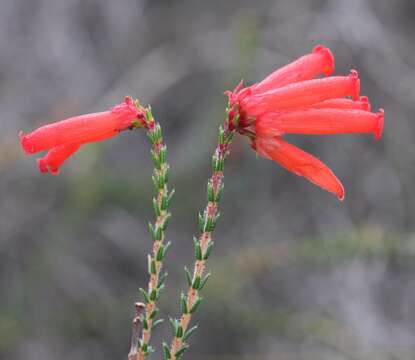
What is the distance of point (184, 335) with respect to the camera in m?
2.11

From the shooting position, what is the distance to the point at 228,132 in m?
2.23

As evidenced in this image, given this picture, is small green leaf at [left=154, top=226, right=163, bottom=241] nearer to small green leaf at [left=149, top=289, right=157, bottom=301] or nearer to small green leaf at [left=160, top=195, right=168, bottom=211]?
small green leaf at [left=160, top=195, right=168, bottom=211]

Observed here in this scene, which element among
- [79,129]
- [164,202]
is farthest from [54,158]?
[164,202]

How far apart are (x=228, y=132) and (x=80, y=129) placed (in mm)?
529

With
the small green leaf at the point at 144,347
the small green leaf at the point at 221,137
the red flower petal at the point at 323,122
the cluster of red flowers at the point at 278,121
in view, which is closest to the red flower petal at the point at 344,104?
the cluster of red flowers at the point at 278,121

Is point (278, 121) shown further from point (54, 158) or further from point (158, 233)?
point (54, 158)

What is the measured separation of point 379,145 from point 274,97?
4779mm

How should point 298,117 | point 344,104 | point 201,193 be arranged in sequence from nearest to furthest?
1. point 298,117
2. point 344,104
3. point 201,193

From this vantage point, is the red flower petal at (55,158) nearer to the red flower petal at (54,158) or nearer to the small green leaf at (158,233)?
the red flower petal at (54,158)

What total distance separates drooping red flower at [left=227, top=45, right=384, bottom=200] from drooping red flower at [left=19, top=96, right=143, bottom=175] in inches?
14.5

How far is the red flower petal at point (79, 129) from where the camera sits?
7.78 ft

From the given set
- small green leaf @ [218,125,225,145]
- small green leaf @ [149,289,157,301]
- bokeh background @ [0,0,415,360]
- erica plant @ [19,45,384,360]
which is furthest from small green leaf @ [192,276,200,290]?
bokeh background @ [0,0,415,360]

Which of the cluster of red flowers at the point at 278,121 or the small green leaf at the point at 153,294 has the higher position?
the cluster of red flowers at the point at 278,121

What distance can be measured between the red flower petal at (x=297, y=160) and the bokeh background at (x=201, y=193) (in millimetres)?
1966
